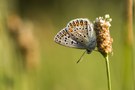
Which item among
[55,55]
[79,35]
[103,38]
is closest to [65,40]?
[79,35]

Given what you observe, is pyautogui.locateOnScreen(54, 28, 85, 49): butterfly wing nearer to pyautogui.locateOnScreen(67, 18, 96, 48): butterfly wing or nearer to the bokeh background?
pyautogui.locateOnScreen(67, 18, 96, 48): butterfly wing

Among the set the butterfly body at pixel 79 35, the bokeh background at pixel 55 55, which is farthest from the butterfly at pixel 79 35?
the bokeh background at pixel 55 55

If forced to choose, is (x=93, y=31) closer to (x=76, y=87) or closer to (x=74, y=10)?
(x=76, y=87)

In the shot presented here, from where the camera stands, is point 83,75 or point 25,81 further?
point 83,75

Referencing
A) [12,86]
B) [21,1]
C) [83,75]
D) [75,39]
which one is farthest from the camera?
[21,1]

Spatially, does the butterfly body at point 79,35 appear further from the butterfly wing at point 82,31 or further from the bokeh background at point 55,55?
the bokeh background at point 55,55

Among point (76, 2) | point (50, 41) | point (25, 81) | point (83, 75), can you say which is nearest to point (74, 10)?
point (76, 2)

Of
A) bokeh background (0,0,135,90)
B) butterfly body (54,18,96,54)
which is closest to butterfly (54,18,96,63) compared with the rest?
butterfly body (54,18,96,54)

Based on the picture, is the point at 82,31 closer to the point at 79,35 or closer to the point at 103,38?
the point at 79,35
